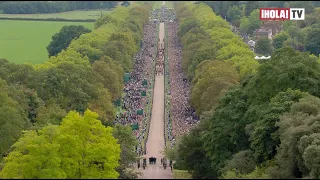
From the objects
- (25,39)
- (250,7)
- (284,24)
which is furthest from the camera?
(250,7)

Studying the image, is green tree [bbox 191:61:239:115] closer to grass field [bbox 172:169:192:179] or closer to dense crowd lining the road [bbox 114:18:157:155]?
dense crowd lining the road [bbox 114:18:157:155]

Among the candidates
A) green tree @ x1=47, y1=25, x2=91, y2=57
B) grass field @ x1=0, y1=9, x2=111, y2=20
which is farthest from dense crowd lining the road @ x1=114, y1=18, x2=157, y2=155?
grass field @ x1=0, y1=9, x2=111, y2=20

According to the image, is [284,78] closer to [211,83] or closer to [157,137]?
[157,137]

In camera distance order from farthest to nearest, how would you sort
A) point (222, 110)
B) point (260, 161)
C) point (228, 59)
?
point (228, 59) → point (222, 110) → point (260, 161)

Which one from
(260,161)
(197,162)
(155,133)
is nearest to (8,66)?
(155,133)

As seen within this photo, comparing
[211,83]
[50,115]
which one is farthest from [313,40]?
[50,115]

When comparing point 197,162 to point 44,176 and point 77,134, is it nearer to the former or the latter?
point 77,134

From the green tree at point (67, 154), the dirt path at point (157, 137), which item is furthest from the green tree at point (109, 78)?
the green tree at point (67, 154)
